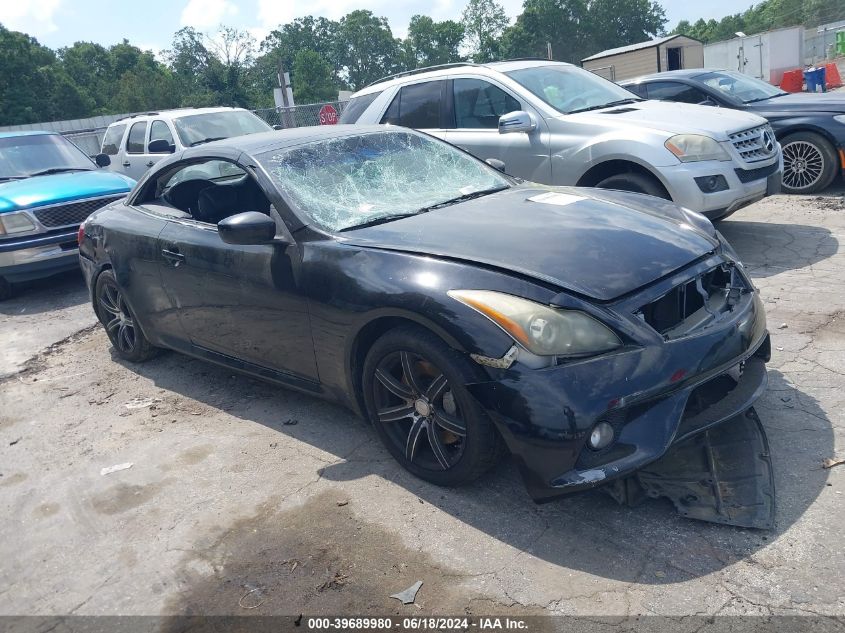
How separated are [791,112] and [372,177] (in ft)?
21.1

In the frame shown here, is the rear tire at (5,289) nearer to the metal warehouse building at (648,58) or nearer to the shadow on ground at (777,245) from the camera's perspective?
the shadow on ground at (777,245)

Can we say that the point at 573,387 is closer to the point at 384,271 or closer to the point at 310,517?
the point at 384,271

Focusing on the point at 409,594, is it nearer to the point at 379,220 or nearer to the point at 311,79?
the point at 379,220

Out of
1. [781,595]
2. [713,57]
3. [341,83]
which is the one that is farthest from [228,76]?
[781,595]

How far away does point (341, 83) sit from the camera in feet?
370

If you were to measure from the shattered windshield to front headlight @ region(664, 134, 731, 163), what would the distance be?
234 cm

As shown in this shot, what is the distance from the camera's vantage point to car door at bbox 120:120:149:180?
11.8 metres

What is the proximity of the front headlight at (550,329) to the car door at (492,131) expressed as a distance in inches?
167

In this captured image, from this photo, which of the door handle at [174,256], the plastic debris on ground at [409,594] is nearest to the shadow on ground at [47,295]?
the door handle at [174,256]

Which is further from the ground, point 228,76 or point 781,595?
point 228,76

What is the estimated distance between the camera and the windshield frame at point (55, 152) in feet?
29.4

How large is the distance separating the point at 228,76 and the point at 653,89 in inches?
2199

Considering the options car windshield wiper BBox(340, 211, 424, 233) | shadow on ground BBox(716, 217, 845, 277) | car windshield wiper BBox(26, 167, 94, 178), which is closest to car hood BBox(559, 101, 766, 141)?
shadow on ground BBox(716, 217, 845, 277)

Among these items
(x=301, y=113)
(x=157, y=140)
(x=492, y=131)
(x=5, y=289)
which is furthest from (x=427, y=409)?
(x=301, y=113)
